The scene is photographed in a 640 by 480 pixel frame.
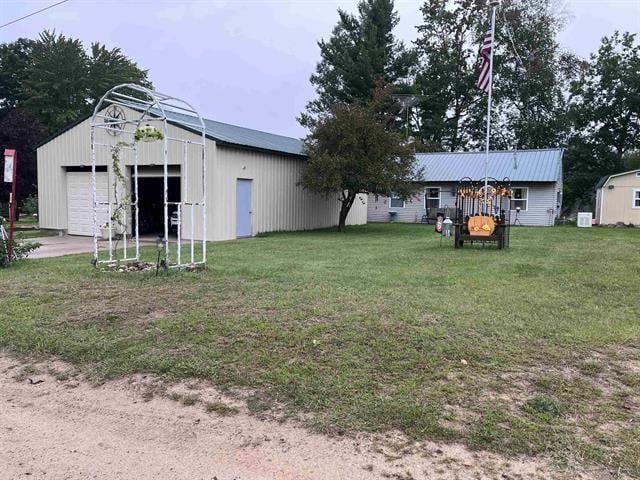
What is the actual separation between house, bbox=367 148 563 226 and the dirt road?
19954mm

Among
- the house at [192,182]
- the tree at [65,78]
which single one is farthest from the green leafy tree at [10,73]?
the house at [192,182]

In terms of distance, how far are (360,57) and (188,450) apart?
34390 millimetres

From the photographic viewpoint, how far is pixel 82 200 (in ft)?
55.2

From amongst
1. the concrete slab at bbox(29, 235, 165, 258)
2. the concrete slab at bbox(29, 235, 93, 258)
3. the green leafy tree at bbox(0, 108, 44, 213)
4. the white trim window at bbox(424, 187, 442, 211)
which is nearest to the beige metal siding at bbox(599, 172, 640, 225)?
the white trim window at bbox(424, 187, 442, 211)

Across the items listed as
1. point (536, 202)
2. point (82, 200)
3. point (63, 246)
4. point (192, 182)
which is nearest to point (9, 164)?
point (63, 246)

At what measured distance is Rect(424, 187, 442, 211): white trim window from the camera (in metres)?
25.8

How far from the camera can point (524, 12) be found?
1396 inches

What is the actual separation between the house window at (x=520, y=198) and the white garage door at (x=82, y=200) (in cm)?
1803

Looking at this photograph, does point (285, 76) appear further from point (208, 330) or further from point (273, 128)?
point (208, 330)

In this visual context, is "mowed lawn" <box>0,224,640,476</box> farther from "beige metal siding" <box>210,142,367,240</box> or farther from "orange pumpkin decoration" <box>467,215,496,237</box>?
"beige metal siding" <box>210,142,367,240</box>

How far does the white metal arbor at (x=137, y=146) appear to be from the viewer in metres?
8.07

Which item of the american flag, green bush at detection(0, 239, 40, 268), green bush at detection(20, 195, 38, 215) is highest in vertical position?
the american flag

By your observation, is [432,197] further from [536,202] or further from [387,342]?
[387,342]

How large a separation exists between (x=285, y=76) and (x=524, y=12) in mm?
17575
